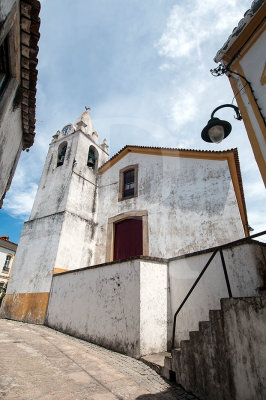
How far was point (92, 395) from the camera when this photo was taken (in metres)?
2.62

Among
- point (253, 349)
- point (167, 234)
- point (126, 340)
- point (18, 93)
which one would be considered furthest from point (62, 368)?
point (167, 234)

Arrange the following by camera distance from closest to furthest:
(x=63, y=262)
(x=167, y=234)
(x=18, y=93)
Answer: (x=18, y=93)
(x=167, y=234)
(x=63, y=262)

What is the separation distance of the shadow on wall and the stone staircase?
0.08 meters

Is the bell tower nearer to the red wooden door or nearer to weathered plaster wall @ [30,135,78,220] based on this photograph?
weathered plaster wall @ [30,135,78,220]

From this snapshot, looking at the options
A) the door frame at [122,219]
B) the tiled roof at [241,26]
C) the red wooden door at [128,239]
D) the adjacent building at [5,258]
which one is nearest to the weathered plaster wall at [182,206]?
the door frame at [122,219]

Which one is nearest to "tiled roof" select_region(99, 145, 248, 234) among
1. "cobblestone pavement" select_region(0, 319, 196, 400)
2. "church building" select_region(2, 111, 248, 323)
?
"church building" select_region(2, 111, 248, 323)

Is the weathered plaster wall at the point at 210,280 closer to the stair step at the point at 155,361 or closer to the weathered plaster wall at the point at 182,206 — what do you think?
the stair step at the point at 155,361

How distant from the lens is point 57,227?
30.1 feet

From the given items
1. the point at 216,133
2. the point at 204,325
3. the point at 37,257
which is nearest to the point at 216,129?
the point at 216,133

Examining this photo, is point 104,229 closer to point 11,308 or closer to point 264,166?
point 11,308

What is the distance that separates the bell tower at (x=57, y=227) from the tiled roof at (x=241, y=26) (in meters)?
7.82

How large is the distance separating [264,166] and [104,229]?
8.05 meters

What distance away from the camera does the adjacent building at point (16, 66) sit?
2.82 metres

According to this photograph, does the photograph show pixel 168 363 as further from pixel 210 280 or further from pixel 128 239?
pixel 128 239
